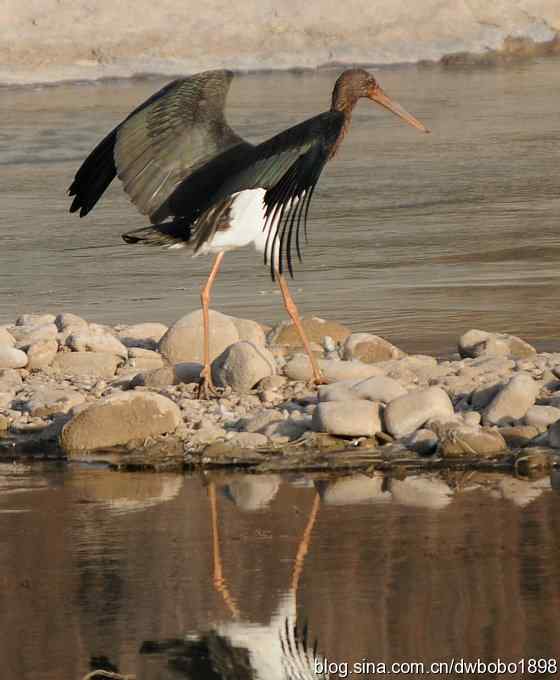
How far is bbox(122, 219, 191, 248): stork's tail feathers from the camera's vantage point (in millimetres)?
8977

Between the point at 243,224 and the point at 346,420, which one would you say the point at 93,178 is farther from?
the point at 346,420

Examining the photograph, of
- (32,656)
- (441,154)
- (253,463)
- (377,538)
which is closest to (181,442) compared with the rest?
(253,463)

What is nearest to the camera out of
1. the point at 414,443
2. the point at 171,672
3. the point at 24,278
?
the point at 171,672

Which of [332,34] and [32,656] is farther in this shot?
[332,34]

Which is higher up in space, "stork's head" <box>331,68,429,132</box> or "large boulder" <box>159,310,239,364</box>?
"stork's head" <box>331,68,429,132</box>

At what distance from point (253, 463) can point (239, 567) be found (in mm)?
1622

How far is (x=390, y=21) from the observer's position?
1267 inches

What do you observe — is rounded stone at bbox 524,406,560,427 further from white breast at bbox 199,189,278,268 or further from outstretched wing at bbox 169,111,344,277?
white breast at bbox 199,189,278,268

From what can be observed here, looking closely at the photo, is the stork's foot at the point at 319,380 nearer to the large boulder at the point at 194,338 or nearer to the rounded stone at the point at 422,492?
the large boulder at the point at 194,338

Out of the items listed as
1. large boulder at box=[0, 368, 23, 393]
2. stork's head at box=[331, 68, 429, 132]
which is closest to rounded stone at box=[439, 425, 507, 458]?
stork's head at box=[331, 68, 429, 132]

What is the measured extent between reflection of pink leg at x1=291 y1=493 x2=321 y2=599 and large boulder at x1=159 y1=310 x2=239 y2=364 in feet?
8.19

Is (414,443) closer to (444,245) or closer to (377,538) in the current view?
(377,538)

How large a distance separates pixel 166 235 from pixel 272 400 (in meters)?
0.97

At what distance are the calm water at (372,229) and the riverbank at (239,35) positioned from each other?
5.05m
